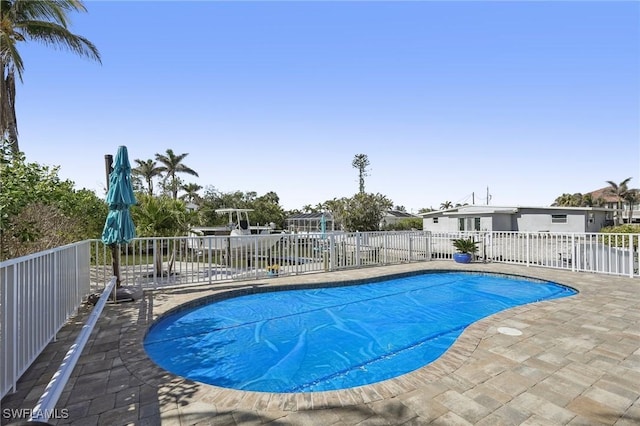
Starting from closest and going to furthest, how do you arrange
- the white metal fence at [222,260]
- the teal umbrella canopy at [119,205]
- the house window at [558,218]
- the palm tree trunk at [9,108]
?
1. the white metal fence at [222,260]
2. the teal umbrella canopy at [119,205]
3. the palm tree trunk at [9,108]
4. the house window at [558,218]

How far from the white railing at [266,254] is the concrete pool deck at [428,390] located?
3.09 meters

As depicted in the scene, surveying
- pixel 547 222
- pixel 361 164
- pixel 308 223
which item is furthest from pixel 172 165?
pixel 547 222

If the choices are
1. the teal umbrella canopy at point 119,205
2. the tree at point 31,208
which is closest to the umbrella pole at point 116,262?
the teal umbrella canopy at point 119,205

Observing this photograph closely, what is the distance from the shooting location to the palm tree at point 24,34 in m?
8.66

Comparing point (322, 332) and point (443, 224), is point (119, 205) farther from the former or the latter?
point (443, 224)

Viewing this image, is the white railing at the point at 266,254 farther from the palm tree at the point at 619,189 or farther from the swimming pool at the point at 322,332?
the palm tree at the point at 619,189

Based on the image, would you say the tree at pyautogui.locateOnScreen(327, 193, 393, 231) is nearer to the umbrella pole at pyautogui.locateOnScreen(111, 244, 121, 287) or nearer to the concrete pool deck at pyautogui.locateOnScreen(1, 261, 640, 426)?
the umbrella pole at pyautogui.locateOnScreen(111, 244, 121, 287)

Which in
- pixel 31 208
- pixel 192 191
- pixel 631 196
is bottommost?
pixel 31 208

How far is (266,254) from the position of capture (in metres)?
7.96

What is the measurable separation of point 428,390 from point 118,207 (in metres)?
5.94

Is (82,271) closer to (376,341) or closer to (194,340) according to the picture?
(194,340)

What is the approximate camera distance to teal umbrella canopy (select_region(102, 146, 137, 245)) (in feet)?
18.6

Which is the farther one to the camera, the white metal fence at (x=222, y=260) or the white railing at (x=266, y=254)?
the white railing at (x=266, y=254)

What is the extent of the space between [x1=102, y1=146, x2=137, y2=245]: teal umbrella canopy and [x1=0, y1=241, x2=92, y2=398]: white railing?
113 centimetres
